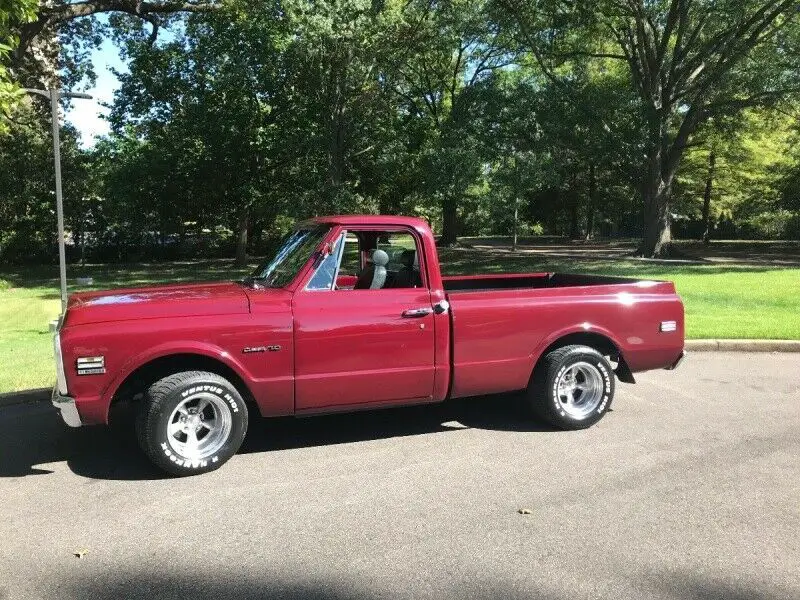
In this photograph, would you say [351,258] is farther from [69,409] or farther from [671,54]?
[671,54]

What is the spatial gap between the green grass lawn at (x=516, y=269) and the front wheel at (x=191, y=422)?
308cm

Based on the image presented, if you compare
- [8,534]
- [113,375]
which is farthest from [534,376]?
[8,534]

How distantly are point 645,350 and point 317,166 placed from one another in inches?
825

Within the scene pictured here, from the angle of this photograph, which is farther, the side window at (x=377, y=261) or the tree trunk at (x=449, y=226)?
the tree trunk at (x=449, y=226)

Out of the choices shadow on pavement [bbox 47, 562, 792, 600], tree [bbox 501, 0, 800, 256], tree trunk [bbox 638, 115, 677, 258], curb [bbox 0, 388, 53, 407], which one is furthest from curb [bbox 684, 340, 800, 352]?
tree trunk [bbox 638, 115, 677, 258]

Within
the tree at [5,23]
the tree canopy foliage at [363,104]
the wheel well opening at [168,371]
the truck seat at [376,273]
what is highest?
the tree canopy foliage at [363,104]

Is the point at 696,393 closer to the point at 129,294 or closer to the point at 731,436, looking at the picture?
the point at 731,436

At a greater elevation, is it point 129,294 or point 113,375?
point 129,294

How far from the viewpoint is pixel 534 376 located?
5699 millimetres

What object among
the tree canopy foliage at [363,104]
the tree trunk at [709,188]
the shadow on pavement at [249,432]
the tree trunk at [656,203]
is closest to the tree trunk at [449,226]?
the tree canopy foliage at [363,104]

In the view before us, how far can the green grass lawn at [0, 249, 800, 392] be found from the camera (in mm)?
9141

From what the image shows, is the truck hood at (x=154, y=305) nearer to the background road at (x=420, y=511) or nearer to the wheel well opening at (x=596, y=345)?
the background road at (x=420, y=511)

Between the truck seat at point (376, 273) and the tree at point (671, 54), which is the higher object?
the tree at point (671, 54)

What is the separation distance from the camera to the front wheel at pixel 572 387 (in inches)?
221
